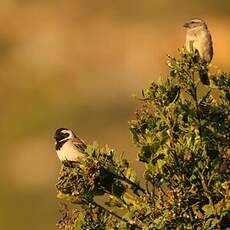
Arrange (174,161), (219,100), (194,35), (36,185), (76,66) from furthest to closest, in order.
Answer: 1. (76,66)
2. (36,185)
3. (194,35)
4. (219,100)
5. (174,161)

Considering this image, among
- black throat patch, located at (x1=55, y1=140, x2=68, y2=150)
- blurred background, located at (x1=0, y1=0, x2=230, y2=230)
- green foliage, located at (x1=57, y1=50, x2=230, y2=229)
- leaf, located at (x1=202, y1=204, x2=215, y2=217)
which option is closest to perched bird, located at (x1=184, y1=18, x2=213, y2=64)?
black throat patch, located at (x1=55, y1=140, x2=68, y2=150)

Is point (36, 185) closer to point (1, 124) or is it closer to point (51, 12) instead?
point (1, 124)

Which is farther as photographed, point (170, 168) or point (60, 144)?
point (60, 144)

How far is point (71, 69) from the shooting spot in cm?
6009

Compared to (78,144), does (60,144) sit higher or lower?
higher

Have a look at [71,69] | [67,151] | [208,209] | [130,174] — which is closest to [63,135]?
[67,151]

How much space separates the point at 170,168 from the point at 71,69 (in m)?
51.6

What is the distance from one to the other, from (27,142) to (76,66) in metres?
10.3

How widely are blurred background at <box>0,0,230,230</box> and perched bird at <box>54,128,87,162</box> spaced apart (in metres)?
24.5

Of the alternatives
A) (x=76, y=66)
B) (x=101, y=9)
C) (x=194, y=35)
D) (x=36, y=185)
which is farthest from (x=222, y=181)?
(x=101, y=9)

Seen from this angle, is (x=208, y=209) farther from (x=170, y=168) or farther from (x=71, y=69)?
(x=71, y=69)

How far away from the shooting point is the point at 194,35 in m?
13.1

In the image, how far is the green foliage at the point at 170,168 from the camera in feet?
27.6

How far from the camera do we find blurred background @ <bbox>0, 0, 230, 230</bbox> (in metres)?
47.0
